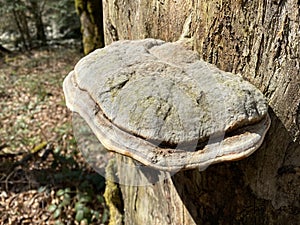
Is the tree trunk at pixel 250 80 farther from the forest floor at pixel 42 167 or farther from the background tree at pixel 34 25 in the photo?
the background tree at pixel 34 25

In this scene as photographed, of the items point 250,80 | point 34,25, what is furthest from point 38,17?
point 250,80

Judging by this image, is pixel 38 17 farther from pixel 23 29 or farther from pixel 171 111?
pixel 171 111

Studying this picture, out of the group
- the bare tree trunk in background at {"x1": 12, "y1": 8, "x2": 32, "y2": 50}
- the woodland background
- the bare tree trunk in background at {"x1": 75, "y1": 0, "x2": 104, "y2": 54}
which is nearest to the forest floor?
the woodland background

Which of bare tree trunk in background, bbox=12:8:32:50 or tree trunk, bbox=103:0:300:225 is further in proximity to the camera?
bare tree trunk in background, bbox=12:8:32:50

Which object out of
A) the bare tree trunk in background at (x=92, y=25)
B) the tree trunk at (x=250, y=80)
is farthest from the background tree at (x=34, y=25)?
the tree trunk at (x=250, y=80)

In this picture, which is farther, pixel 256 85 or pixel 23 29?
pixel 23 29

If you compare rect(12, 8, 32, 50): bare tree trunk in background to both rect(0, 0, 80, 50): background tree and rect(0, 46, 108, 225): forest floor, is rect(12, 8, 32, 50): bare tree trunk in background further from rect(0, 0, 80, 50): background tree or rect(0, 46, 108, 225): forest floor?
rect(0, 46, 108, 225): forest floor
